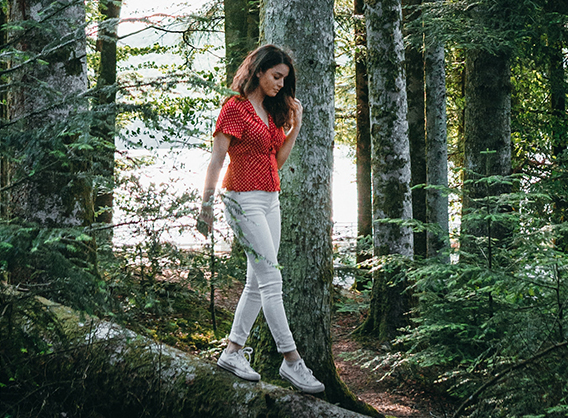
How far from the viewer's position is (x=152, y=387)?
360cm

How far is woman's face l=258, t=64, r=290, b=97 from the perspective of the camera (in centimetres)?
383

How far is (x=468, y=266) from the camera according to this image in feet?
15.3

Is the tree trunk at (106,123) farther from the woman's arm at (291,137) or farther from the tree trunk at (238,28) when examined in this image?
the tree trunk at (238,28)

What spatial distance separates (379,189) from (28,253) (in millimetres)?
6014

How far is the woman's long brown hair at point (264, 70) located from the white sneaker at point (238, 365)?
1.81 meters

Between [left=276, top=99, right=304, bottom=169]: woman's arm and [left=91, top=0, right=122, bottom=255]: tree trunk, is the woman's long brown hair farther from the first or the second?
[left=91, top=0, right=122, bottom=255]: tree trunk

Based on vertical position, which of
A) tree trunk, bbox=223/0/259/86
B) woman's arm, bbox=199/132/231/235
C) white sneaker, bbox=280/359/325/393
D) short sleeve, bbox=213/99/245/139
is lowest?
white sneaker, bbox=280/359/325/393

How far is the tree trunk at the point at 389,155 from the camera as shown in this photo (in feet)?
25.0

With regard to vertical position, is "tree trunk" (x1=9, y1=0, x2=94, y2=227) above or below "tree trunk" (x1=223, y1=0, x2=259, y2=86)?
below

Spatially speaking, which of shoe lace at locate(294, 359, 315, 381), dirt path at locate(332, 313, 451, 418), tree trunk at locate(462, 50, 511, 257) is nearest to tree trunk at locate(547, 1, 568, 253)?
tree trunk at locate(462, 50, 511, 257)

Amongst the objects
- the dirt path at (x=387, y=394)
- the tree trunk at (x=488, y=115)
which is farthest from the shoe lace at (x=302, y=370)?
the tree trunk at (x=488, y=115)

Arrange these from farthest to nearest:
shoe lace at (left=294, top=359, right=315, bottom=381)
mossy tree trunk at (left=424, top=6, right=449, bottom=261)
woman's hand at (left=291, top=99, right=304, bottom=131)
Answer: mossy tree trunk at (left=424, top=6, right=449, bottom=261) → woman's hand at (left=291, top=99, right=304, bottom=131) → shoe lace at (left=294, top=359, right=315, bottom=381)

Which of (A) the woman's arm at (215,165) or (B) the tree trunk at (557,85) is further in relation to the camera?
(B) the tree trunk at (557,85)

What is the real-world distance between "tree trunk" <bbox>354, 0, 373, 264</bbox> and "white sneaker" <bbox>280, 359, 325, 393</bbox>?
328 inches
